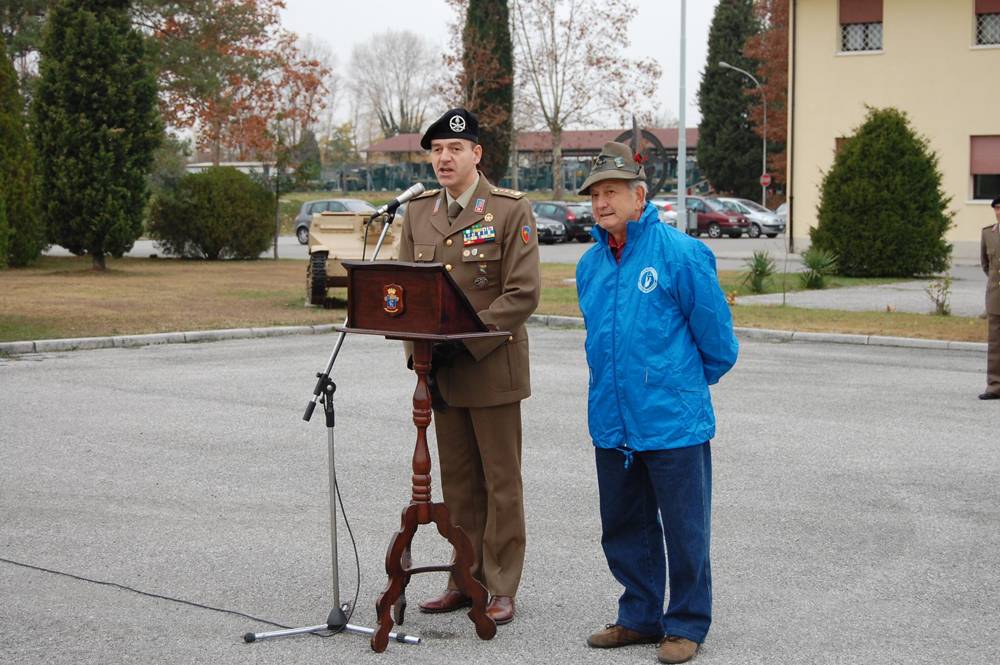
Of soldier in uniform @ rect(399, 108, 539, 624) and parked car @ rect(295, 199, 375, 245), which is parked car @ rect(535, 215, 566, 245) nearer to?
parked car @ rect(295, 199, 375, 245)

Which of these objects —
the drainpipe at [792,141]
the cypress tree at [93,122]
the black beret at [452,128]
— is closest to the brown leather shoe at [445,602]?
the black beret at [452,128]

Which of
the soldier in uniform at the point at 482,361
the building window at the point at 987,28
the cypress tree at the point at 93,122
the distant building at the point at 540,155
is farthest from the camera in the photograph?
the distant building at the point at 540,155

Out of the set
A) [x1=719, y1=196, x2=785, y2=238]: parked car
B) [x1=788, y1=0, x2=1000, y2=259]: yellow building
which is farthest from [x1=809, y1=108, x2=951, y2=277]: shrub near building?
[x1=719, y1=196, x2=785, y2=238]: parked car

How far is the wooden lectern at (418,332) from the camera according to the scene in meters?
4.68

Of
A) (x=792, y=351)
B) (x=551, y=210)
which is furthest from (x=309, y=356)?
(x=551, y=210)

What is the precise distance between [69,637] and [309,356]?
9.55 m

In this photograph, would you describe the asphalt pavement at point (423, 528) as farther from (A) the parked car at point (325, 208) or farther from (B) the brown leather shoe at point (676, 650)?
(A) the parked car at point (325, 208)

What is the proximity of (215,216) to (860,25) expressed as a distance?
19.4 meters

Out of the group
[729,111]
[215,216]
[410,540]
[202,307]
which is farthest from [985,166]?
Result: [729,111]

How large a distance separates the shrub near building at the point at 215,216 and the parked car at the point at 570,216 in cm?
1608

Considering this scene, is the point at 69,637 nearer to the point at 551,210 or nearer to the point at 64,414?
the point at 64,414

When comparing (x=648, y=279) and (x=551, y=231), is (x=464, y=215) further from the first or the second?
(x=551, y=231)

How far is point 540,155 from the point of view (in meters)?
84.7

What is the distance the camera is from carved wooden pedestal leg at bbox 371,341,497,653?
4.86 meters
